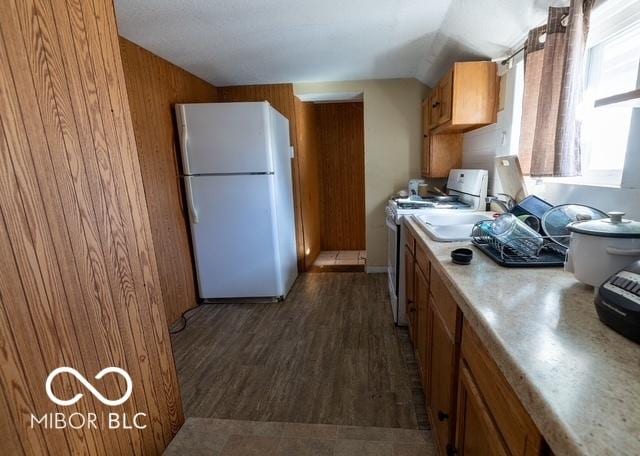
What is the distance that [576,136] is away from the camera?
1233 mm

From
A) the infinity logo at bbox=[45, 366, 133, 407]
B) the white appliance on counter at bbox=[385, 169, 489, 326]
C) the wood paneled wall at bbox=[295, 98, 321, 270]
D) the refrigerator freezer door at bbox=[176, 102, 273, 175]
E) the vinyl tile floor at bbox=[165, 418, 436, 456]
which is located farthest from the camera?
the wood paneled wall at bbox=[295, 98, 321, 270]

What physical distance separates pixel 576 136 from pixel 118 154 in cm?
182

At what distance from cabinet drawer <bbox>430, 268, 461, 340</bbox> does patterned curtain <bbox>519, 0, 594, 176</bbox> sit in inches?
27.3

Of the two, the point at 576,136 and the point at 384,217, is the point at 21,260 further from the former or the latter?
the point at 384,217

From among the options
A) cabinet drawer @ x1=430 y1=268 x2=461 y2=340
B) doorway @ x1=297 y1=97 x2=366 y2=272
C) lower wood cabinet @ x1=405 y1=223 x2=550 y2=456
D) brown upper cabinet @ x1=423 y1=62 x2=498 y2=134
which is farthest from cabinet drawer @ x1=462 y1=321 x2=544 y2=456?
doorway @ x1=297 y1=97 x2=366 y2=272

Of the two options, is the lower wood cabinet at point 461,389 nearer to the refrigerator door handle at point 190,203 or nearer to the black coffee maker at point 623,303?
the black coffee maker at point 623,303

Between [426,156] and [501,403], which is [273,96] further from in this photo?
[501,403]

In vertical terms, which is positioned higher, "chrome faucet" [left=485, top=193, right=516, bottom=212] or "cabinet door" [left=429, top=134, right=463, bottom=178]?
"cabinet door" [left=429, top=134, right=463, bottom=178]

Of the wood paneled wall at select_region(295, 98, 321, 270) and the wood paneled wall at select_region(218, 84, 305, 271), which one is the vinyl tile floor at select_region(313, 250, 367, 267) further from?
the wood paneled wall at select_region(218, 84, 305, 271)

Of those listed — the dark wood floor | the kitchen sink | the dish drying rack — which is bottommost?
the dark wood floor

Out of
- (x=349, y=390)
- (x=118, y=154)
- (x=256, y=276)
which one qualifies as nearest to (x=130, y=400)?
(x=118, y=154)

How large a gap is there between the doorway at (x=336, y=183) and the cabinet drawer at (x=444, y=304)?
9.52 ft

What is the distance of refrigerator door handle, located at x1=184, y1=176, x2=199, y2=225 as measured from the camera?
269 cm

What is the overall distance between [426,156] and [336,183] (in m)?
1.85
